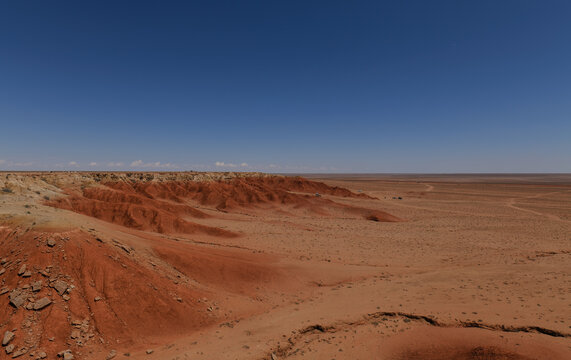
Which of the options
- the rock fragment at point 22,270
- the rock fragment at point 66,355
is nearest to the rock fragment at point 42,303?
the rock fragment at point 22,270

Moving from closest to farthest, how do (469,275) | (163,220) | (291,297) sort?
1. (291,297)
2. (469,275)
3. (163,220)

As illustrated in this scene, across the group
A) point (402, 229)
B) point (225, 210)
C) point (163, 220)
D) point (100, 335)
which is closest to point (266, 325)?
point (100, 335)

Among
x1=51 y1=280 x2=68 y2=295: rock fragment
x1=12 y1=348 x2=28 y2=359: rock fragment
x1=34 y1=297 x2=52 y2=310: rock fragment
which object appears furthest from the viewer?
x1=51 y1=280 x2=68 y2=295: rock fragment

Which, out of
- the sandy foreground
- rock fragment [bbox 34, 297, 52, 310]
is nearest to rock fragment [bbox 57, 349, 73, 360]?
the sandy foreground

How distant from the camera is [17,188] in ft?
78.2

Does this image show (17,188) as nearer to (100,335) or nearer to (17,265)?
(17,265)

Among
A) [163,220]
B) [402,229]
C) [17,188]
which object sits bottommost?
[402,229]

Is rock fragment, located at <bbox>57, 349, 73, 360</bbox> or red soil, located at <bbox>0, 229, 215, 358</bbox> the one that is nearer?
rock fragment, located at <bbox>57, 349, 73, 360</bbox>

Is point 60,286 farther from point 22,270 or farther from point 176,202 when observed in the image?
point 176,202

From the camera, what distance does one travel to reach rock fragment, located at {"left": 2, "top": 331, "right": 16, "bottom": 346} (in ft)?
25.7

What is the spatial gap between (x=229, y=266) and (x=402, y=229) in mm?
25104

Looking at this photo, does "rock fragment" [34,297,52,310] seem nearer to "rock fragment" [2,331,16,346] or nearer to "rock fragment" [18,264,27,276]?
"rock fragment" [2,331,16,346]

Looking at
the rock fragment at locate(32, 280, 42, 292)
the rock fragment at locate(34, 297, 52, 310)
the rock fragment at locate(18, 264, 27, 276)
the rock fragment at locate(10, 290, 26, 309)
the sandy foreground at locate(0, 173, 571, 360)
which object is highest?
the rock fragment at locate(18, 264, 27, 276)

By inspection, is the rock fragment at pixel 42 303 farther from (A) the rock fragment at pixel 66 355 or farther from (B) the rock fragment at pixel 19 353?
(A) the rock fragment at pixel 66 355
